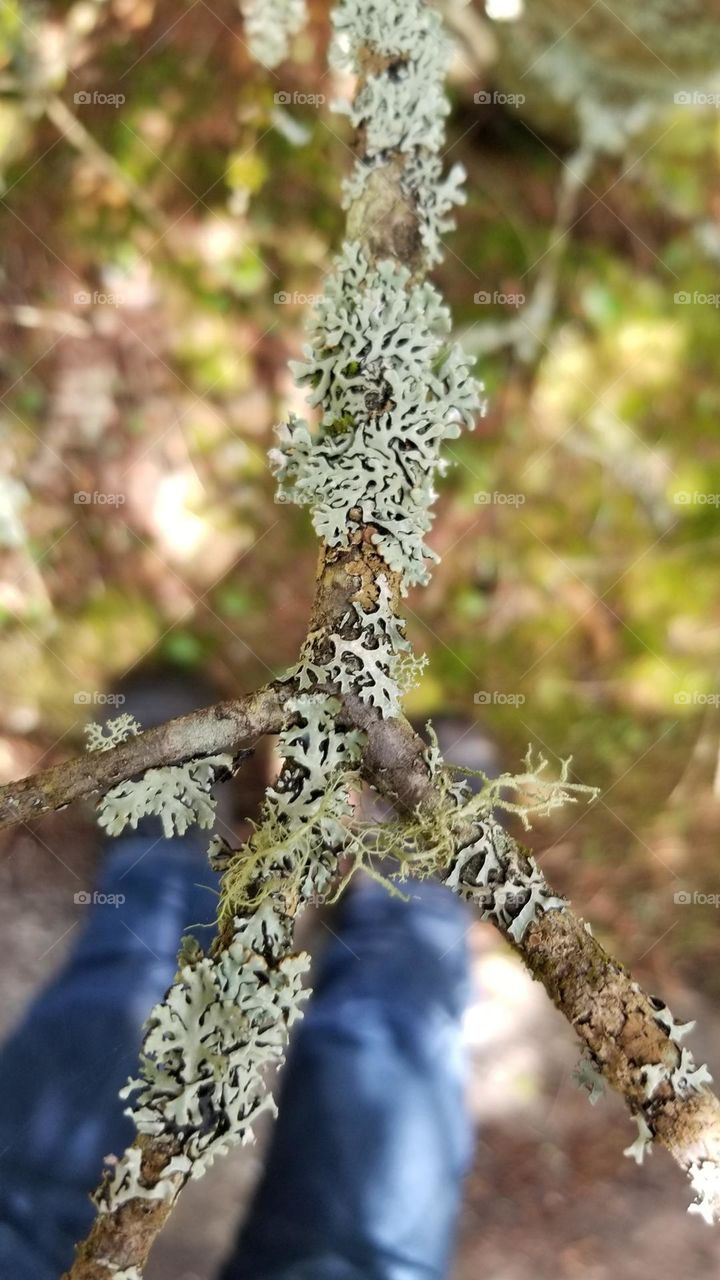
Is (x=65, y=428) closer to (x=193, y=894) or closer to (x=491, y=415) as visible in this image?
(x=491, y=415)

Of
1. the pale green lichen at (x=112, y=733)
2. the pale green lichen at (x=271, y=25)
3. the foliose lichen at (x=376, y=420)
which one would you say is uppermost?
the pale green lichen at (x=271, y=25)

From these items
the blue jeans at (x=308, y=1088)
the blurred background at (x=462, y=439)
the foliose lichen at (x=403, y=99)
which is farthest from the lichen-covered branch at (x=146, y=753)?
the blurred background at (x=462, y=439)

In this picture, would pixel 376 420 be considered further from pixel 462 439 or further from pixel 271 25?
pixel 271 25

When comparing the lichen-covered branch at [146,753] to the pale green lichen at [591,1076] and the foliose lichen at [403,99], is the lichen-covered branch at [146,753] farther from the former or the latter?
the foliose lichen at [403,99]

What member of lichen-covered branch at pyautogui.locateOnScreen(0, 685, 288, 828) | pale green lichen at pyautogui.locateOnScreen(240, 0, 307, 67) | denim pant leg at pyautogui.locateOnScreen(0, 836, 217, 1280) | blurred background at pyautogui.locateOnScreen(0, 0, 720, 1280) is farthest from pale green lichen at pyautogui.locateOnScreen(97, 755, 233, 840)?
pale green lichen at pyautogui.locateOnScreen(240, 0, 307, 67)

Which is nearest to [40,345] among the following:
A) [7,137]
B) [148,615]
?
[7,137]

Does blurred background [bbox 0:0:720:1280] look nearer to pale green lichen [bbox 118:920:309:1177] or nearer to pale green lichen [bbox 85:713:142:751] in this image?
pale green lichen [bbox 85:713:142:751]
